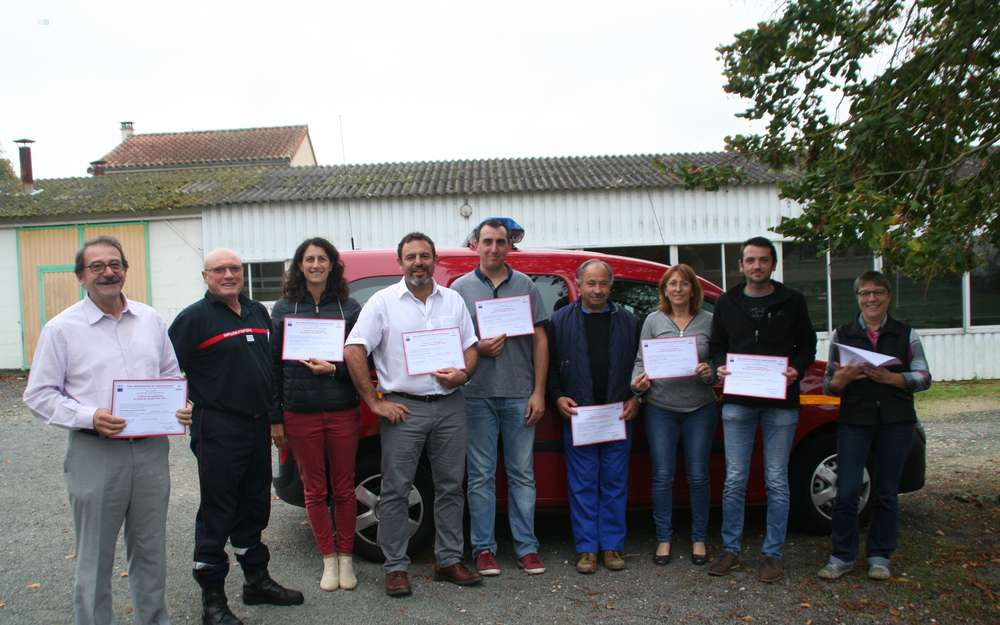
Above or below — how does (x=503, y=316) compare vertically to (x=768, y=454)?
above

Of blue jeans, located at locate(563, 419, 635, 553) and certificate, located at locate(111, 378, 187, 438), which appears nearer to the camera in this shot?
certificate, located at locate(111, 378, 187, 438)

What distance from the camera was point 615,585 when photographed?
479 cm

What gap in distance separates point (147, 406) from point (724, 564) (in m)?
3.34

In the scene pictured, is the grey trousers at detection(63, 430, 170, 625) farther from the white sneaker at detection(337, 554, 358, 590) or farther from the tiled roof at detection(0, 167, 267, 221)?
the tiled roof at detection(0, 167, 267, 221)

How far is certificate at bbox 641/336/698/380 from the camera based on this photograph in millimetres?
4855

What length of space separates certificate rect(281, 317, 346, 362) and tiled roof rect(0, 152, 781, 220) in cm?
1050

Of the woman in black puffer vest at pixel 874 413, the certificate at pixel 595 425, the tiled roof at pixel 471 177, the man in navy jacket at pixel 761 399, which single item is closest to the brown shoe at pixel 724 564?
the man in navy jacket at pixel 761 399

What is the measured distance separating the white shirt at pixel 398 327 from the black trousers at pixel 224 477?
0.69m

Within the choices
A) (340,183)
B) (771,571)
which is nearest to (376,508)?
(771,571)

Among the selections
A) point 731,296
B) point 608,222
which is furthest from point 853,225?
point 608,222

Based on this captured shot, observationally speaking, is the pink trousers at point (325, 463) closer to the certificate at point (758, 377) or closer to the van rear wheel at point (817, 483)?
the certificate at point (758, 377)

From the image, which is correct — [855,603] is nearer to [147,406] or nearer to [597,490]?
[597,490]

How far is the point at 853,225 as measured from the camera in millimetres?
4117

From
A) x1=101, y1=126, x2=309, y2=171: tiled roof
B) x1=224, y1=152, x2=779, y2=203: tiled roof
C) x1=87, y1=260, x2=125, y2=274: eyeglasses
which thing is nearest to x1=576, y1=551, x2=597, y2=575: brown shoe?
x1=87, y1=260, x2=125, y2=274: eyeglasses
